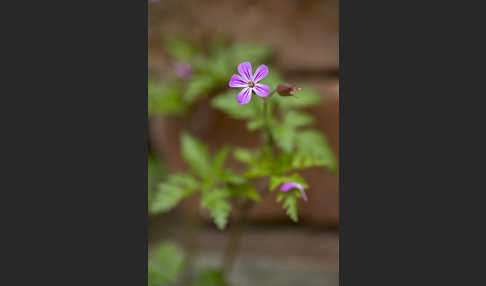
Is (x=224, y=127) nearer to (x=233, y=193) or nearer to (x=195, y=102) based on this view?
(x=195, y=102)

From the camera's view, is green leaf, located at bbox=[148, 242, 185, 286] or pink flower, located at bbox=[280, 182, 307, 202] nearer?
pink flower, located at bbox=[280, 182, 307, 202]

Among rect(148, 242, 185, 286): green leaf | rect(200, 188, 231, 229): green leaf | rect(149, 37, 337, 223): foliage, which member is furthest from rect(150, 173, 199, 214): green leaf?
rect(148, 242, 185, 286): green leaf

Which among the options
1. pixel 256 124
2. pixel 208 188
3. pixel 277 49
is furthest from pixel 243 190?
pixel 277 49

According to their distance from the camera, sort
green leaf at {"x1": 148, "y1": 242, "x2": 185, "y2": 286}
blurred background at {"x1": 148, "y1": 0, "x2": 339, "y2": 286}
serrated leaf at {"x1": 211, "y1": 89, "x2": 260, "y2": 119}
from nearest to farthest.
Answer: serrated leaf at {"x1": 211, "y1": 89, "x2": 260, "y2": 119} < green leaf at {"x1": 148, "y1": 242, "x2": 185, "y2": 286} < blurred background at {"x1": 148, "y1": 0, "x2": 339, "y2": 286}

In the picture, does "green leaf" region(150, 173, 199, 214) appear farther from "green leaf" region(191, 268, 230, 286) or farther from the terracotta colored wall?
the terracotta colored wall

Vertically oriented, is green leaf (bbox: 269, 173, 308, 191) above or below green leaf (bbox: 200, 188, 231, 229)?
above


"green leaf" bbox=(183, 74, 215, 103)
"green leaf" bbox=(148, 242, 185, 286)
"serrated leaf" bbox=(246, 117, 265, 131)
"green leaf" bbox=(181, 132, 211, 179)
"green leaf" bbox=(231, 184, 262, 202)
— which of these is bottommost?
"green leaf" bbox=(148, 242, 185, 286)

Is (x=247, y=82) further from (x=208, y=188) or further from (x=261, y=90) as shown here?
(x=208, y=188)
